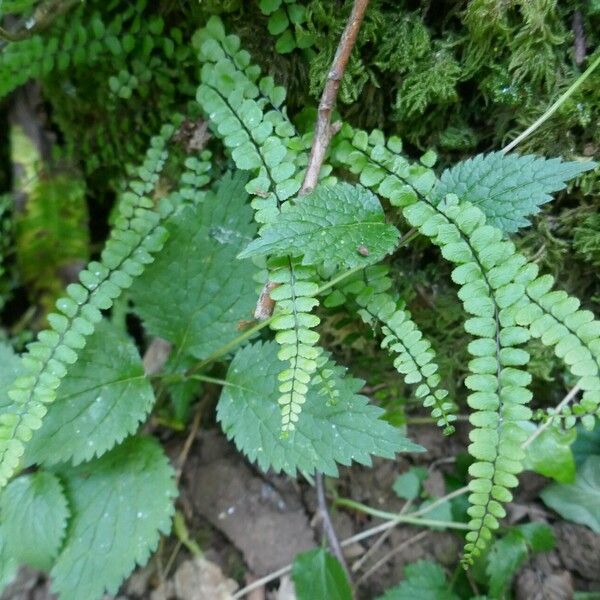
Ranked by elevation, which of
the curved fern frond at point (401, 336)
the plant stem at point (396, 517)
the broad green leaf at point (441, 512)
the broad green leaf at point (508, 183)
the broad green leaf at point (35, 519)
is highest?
the broad green leaf at point (508, 183)

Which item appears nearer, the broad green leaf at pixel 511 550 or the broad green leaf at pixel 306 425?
the broad green leaf at pixel 306 425

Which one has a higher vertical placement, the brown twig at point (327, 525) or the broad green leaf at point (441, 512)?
the broad green leaf at point (441, 512)

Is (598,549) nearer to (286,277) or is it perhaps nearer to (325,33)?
(286,277)

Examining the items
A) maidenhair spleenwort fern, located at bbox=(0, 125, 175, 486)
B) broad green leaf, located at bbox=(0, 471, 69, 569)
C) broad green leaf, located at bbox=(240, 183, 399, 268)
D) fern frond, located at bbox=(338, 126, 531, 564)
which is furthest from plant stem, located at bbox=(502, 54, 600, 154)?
broad green leaf, located at bbox=(0, 471, 69, 569)

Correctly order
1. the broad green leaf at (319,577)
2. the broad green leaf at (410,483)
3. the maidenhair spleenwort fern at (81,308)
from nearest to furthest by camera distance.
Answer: the maidenhair spleenwort fern at (81,308) < the broad green leaf at (319,577) < the broad green leaf at (410,483)

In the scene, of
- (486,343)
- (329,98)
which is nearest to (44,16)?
(329,98)

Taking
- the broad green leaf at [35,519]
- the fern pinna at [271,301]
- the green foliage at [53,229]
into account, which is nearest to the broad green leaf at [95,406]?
the fern pinna at [271,301]

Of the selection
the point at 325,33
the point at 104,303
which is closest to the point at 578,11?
the point at 325,33

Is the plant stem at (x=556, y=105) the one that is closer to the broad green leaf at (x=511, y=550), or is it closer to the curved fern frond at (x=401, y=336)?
the curved fern frond at (x=401, y=336)
